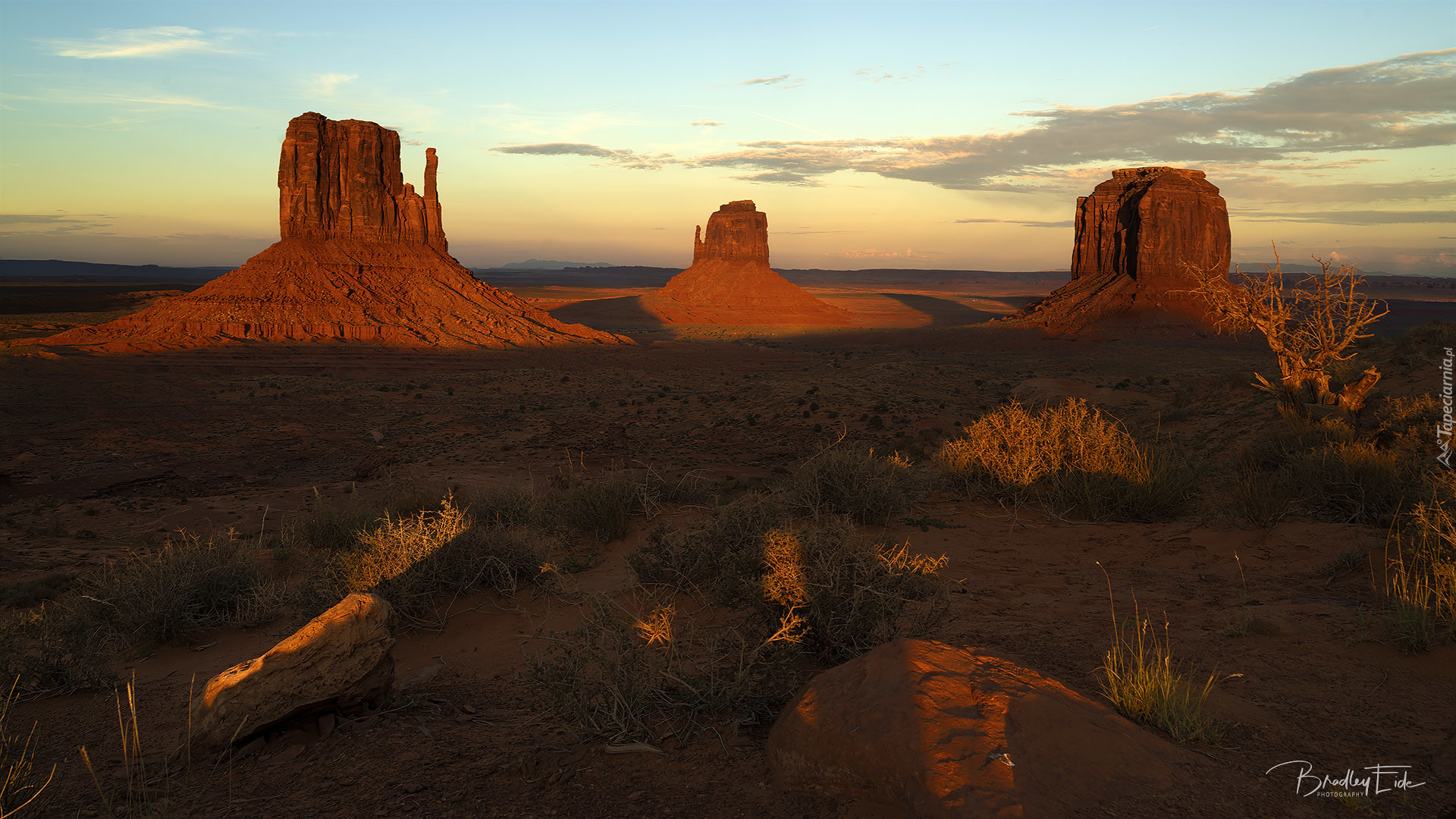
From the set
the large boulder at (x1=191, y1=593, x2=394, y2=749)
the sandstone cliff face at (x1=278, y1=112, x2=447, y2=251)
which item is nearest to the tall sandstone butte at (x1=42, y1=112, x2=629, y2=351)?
the sandstone cliff face at (x1=278, y1=112, x2=447, y2=251)

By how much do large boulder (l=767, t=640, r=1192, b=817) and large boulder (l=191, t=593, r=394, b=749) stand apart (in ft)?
7.71

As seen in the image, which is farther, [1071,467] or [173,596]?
[1071,467]

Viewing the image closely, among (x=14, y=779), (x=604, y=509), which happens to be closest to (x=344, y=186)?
(x=604, y=509)

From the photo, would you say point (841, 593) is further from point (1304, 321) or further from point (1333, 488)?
point (1304, 321)

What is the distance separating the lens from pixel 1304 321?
10539 mm

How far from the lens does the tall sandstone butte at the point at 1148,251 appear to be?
5444cm

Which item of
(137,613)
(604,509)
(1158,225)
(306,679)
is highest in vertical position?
(1158,225)

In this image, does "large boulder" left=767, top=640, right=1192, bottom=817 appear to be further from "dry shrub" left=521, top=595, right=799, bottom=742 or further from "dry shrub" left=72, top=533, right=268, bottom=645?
"dry shrub" left=72, top=533, right=268, bottom=645

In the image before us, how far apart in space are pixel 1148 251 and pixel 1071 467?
5776cm

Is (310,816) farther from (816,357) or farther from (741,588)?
(816,357)

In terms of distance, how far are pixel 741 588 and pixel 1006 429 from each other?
585 centimetres

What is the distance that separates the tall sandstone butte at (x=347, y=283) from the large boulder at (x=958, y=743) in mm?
44675

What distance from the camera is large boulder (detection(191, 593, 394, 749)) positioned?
A: 3.68 m

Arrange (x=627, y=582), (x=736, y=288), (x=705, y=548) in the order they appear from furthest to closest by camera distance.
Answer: (x=736, y=288)
(x=627, y=582)
(x=705, y=548)
